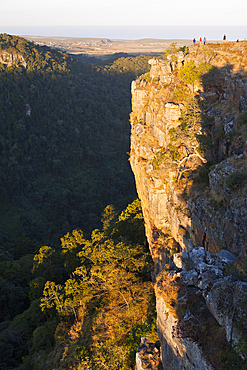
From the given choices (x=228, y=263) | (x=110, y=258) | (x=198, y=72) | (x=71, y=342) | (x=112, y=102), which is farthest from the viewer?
(x=112, y=102)

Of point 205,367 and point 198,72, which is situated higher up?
point 198,72

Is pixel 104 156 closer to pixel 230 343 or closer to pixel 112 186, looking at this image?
pixel 112 186

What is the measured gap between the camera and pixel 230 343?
29.8 ft

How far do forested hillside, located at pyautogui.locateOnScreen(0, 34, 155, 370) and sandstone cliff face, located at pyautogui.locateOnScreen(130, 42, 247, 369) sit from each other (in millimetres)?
4818

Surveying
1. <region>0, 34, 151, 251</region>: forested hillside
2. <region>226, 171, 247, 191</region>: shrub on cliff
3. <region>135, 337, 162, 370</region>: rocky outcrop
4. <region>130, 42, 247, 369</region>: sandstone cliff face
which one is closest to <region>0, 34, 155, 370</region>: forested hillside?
<region>0, 34, 151, 251</region>: forested hillside

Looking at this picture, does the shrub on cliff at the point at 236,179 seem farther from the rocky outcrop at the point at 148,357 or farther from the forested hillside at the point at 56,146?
the forested hillside at the point at 56,146

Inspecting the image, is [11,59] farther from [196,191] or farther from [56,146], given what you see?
[196,191]

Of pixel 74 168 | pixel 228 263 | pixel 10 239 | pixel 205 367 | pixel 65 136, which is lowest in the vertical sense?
pixel 10 239

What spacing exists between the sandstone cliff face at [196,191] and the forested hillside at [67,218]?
4818 mm

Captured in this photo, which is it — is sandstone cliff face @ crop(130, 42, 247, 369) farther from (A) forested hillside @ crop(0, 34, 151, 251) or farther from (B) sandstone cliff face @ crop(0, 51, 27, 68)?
(B) sandstone cliff face @ crop(0, 51, 27, 68)

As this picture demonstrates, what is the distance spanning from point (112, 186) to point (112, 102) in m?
47.9

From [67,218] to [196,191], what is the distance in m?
73.0

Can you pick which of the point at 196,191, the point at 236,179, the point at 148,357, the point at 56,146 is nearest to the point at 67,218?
the point at 56,146

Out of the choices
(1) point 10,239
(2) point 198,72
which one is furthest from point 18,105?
(2) point 198,72
